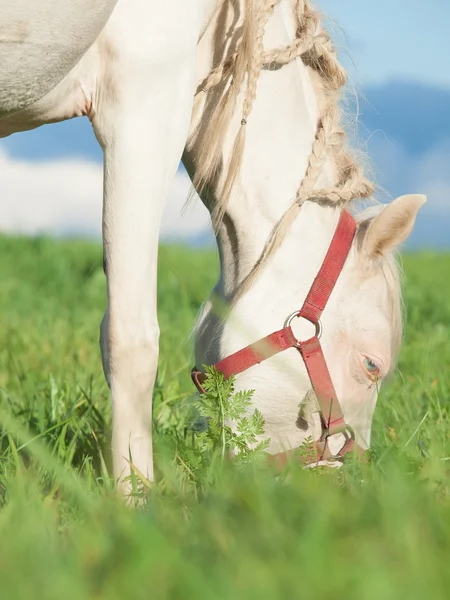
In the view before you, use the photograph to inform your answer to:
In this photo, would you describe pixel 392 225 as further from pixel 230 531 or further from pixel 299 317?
pixel 230 531

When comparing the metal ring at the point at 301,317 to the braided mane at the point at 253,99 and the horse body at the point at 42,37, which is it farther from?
the horse body at the point at 42,37

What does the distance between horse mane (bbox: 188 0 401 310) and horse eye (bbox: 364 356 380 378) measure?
16.8 inches

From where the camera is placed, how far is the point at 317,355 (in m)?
2.53

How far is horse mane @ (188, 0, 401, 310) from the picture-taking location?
248 centimetres

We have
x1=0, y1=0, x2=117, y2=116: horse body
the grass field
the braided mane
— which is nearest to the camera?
the grass field

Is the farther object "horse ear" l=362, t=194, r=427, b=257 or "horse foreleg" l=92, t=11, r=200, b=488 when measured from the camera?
"horse ear" l=362, t=194, r=427, b=257

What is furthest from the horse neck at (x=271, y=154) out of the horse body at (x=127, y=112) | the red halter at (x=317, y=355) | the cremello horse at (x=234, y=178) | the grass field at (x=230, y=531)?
the grass field at (x=230, y=531)

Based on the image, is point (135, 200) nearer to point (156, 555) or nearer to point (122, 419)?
point (122, 419)

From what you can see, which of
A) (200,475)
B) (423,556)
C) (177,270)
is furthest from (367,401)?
(423,556)

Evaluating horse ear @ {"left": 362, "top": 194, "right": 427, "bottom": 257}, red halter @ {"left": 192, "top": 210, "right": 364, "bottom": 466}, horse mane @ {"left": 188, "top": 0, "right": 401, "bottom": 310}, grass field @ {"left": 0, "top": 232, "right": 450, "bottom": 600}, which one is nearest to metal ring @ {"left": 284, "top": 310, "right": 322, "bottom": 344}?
red halter @ {"left": 192, "top": 210, "right": 364, "bottom": 466}

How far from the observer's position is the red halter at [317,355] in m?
2.52

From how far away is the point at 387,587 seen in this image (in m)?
1.04

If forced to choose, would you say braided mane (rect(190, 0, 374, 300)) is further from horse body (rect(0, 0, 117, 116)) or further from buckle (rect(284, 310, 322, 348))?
horse body (rect(0, 0, 117, 116))

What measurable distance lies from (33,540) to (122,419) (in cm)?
87
